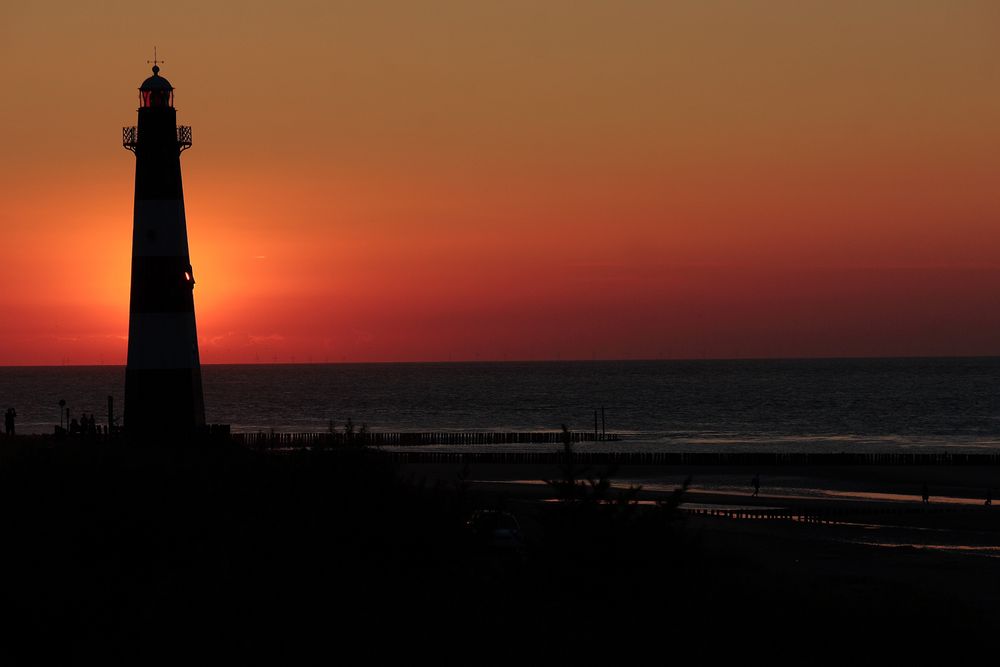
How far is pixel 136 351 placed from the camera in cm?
3575

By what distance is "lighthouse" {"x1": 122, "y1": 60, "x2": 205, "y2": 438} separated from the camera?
35.4 metres

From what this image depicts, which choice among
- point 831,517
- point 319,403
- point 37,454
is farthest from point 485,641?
point 319,403

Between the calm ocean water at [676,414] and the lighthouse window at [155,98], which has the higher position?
the lighthouse window at [155,98]

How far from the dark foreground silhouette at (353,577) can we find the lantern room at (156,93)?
1910 centimetres

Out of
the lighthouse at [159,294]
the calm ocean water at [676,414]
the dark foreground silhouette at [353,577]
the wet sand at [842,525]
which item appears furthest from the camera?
the calm ocean water at [676,414]

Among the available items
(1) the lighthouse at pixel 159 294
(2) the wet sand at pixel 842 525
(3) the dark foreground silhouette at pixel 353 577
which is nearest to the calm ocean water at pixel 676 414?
(2) the wet sand at pixel 842 525

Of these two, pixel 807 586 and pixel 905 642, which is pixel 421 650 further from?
pixel 807 586

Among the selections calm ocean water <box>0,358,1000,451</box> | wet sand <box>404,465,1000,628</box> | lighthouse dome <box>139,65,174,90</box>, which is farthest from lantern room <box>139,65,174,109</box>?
calm ocean water <box>0,358,1000,451</box>

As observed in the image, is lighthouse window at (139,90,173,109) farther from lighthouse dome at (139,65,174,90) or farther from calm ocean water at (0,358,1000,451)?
calm ocean water at (0,358,1000,451)

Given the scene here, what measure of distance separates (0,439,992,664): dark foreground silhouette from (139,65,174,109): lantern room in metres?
19.1

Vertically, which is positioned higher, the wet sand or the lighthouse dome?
the lighthouse dome

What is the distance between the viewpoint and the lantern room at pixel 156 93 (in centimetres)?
3647

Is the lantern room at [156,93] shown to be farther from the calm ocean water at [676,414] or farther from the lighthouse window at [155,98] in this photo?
the calm ocean water at [676,414]

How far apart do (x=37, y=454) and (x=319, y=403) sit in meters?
153
